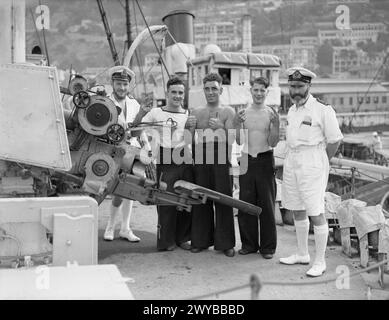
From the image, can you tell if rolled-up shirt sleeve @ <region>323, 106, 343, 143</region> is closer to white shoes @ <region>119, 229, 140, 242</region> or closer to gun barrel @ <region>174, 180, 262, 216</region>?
gun barrel @ <region>174, 180, 262, 216</region>

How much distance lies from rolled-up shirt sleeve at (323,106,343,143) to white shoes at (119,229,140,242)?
239cm

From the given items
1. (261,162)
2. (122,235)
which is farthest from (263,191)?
(122,235)

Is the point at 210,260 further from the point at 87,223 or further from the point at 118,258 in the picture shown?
the point at 87,223

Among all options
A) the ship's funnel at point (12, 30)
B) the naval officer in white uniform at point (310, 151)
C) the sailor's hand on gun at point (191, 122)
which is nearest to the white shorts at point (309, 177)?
the naval officer in white uniform at point (310, 151)

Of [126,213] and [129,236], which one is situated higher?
[126,213]

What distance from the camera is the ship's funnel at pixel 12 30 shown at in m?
5.08

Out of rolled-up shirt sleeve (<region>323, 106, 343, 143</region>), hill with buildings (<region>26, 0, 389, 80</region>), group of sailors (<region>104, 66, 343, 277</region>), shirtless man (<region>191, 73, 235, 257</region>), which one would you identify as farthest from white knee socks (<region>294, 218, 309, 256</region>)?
hill with buildings (<region>26, 0, 389, 80</region>)

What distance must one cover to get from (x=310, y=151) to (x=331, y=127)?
28 centimetres

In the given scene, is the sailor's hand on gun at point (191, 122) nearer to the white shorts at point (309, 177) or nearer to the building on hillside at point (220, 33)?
the white shorts at point (309, 177)

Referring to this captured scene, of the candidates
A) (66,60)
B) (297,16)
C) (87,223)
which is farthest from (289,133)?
(297,16)

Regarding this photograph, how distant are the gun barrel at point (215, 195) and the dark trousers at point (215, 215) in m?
0.31

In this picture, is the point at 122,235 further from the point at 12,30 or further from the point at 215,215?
the point at 12,30

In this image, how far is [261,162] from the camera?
5.68 metres
